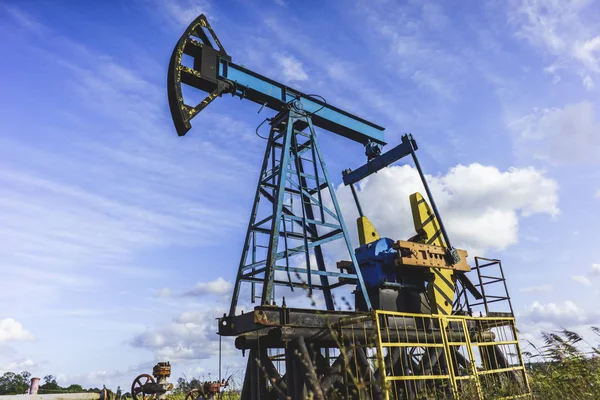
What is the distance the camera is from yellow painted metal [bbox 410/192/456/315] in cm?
848

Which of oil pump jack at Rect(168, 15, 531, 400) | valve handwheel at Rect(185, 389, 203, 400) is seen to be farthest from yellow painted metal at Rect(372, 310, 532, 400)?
valve handwheel at Rect(185, 389, 203, 400)

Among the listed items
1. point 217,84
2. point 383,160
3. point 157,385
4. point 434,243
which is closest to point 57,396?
point 157,385

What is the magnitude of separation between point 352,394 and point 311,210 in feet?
11.4

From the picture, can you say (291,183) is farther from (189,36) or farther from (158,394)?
(158,394)

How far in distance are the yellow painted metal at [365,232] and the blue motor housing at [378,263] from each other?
74 cm

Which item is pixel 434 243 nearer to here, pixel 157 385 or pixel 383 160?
pixel 383 160

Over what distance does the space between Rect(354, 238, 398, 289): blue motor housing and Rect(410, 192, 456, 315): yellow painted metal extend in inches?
36.7

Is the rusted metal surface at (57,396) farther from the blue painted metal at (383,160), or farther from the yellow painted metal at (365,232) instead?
the blue painted metal at (383,160)

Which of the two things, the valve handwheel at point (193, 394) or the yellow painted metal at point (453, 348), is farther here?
the valve handwheel at point (193, 394)

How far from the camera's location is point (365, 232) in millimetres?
9383

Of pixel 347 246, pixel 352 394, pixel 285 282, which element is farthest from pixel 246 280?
pixel 352 394

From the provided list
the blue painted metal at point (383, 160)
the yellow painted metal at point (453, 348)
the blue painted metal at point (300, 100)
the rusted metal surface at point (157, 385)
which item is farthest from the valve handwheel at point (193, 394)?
the blue painted metal at point (383, 160)

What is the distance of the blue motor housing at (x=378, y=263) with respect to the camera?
8.15 metres

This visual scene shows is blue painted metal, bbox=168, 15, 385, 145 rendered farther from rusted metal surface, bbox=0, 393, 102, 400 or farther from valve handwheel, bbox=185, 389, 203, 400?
valve handwheel, bbox=185, 389, 203, 400
